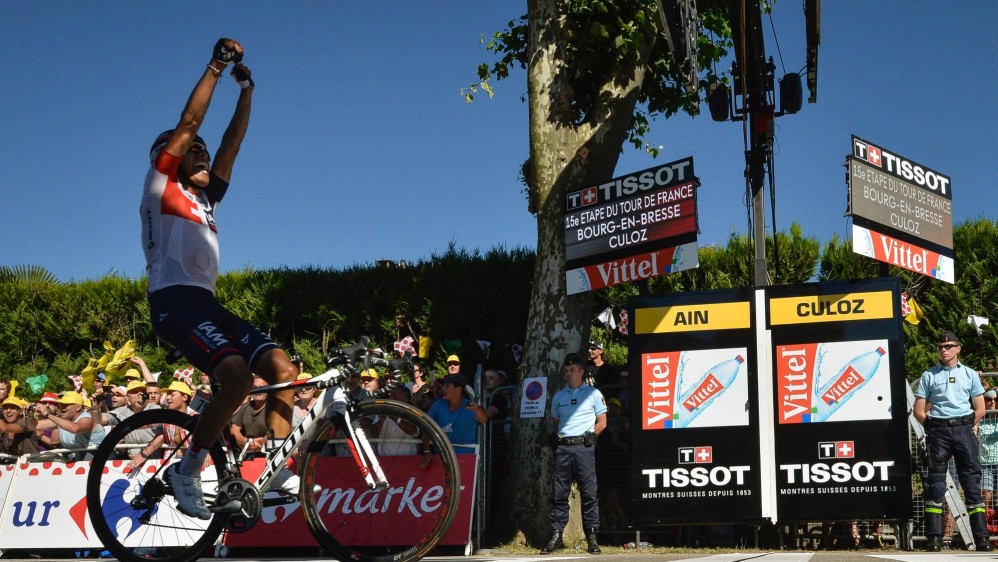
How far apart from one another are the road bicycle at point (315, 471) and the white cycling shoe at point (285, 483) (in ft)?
0.10

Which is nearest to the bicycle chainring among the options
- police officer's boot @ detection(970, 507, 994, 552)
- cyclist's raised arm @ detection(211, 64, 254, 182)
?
cyclist's raised arm @ detection(211, 64, 254, 182)

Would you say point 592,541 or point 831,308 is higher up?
point 831,308

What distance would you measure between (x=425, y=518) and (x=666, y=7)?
24.2ft

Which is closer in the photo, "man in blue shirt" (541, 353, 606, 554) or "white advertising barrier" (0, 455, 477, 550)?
"white advertising barrier" (0, 455, 477, 550)

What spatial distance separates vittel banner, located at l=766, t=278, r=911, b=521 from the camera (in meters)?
11.4

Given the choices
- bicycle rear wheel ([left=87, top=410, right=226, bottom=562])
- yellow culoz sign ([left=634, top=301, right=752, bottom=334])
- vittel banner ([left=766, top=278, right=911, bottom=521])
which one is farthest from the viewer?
yellow culoz sign ([left=634, top=301, right=752, bottom=334])

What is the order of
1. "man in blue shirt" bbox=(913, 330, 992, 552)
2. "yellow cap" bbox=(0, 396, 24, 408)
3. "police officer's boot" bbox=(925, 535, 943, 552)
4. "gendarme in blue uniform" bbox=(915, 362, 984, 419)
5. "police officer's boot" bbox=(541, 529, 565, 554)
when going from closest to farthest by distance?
"police officer's boot" bbox=(925, 535, 943, 552), "man in blue shirt" bbox=(913, 330, 992, 552), "gendarme in blue uniform" bbox=(915, 362, 984, 419), "police officer's boot" bbox=(541, 529, 565, 554), "yellow cap" bbox=(0, 396, 24, 408)

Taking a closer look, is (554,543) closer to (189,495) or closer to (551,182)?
(551,182)

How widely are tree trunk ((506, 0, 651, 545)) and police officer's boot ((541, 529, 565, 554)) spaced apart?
84cm

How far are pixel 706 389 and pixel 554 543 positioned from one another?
2.31 m

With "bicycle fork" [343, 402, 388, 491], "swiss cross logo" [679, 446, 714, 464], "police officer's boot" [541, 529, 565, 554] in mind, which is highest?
"swiss cross logo" [679, 446, 714, 464]

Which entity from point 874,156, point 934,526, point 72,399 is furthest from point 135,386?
point 934,526

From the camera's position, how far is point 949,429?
11.2 meters

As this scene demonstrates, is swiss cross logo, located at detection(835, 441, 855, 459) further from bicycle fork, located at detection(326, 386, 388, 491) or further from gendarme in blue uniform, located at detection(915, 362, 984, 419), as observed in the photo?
bicycle fork, located at detection(326, 386, 388, 491)
